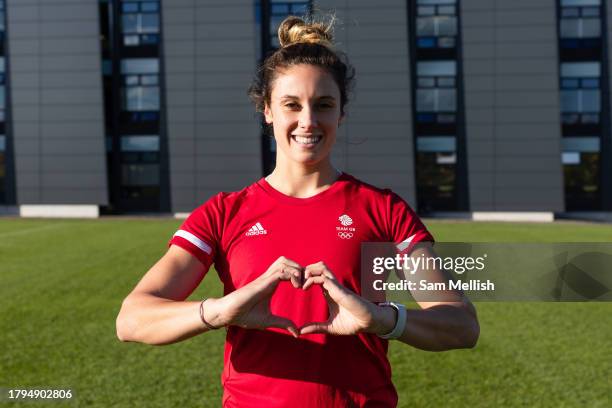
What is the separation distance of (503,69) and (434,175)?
6963 millimetres

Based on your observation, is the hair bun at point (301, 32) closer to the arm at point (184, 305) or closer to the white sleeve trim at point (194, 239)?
the white sleeve trim at point (194, 239)

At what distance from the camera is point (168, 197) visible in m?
32.3

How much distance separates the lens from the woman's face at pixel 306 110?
2.04 m

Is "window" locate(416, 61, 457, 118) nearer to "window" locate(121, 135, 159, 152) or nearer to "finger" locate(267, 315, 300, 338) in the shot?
"window" locate(121, 135, 159, 152)

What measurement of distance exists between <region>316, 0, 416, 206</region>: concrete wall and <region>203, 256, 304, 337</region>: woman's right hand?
94.1ft

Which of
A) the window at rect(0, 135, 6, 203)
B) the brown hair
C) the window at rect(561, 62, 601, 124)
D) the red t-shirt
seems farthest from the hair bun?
the window at rect(0, 135, 6, 203)

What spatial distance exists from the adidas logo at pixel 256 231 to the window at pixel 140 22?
33.3 m

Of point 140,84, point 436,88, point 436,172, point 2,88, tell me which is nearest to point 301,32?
point 436,172

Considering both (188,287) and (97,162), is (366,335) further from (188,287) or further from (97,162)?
(97,162)

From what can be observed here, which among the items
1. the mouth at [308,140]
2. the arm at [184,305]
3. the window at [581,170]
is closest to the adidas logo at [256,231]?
the arm at [184,305]

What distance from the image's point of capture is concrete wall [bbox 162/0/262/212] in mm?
31047

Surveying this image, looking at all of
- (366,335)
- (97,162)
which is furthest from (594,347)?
(97,162)

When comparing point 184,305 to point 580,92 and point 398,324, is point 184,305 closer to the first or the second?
point 398,324

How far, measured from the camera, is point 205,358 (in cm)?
662
